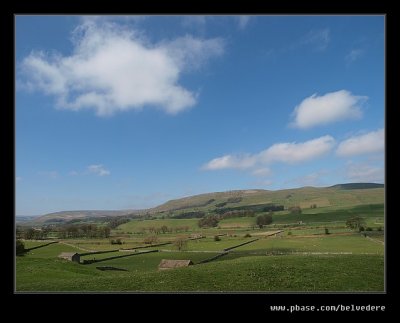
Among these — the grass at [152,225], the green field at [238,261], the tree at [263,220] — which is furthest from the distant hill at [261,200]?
the tree at [263,220]

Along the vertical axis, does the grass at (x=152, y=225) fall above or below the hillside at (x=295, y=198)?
below

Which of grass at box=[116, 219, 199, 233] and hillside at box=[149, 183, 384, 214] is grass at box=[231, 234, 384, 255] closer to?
grass at box=[116, 219, 199, 233]

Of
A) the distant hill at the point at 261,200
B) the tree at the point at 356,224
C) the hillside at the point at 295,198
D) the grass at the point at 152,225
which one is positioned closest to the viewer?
the tree at the point at 356,224

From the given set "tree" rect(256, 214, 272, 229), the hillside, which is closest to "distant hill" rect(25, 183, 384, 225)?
the hillside

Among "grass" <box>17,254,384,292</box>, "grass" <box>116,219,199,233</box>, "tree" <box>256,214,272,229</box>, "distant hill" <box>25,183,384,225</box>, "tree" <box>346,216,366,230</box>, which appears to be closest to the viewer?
"grass" <box>17,254,384,292</box>

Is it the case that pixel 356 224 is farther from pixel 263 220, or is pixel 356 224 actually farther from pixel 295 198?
pixel 295 198

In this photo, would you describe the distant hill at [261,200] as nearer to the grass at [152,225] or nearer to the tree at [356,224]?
the grass at [152,225]

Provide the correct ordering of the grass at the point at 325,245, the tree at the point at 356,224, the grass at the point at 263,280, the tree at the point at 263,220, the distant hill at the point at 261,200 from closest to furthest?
1. the grass at the point at 263,280
2. the grass at the point at 325,245
3. the tree at the point at 356,224
4. the tree at the point at 263,220
5. the distant hill at the point at 261,200

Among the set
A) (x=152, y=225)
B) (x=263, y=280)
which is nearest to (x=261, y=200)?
(x=152, y=225)

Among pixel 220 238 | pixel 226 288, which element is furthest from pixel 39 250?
pixel 226 288
